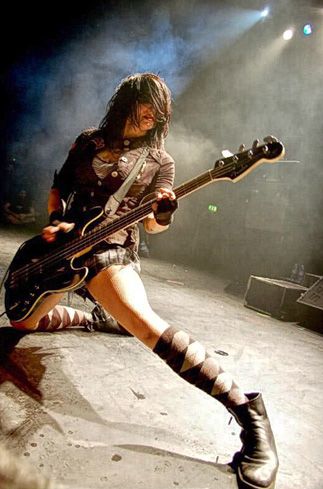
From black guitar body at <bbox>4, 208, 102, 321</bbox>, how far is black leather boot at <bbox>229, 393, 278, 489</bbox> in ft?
3.75

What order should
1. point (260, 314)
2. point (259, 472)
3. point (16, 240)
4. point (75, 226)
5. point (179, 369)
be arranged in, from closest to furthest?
point (259, 472), point (179, 369), point (75, 226), point (260, 314), point (16, 240)

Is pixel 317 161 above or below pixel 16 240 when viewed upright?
above

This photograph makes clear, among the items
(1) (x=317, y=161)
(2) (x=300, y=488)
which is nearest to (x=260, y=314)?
(2) (x=300, y=488)

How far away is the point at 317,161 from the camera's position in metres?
10.6

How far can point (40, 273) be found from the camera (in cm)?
206

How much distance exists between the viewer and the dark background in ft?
35.5

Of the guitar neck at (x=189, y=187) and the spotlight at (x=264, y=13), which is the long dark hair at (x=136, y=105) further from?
the spotlight at (x=264, y=13)

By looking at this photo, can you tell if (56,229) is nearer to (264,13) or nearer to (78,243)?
(78,243)

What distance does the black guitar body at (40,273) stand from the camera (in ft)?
6.56

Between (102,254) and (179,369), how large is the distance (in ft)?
2.63

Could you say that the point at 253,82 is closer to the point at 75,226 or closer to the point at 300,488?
the point at 75,226

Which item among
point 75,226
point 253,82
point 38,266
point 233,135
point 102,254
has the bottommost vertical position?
point 38,266

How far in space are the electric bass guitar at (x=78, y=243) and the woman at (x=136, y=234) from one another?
0.07 metres

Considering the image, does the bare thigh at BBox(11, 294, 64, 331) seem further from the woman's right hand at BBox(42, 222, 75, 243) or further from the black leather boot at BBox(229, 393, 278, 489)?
the black leather boot at BBox(229, 393, 278, 489)
